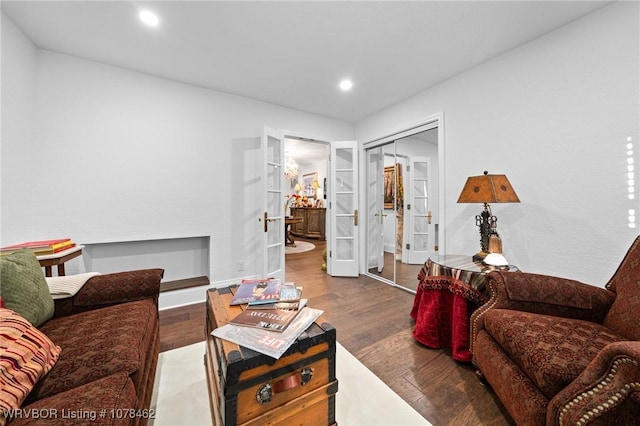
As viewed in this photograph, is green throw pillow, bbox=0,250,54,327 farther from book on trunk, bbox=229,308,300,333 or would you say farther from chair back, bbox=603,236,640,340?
chair back, bbox=603,236,640,340

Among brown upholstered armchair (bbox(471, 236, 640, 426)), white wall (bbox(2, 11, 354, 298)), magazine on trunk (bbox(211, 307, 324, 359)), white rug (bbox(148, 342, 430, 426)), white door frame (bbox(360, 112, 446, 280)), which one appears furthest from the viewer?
white door frame (bbox(360, 112, 446, 280))

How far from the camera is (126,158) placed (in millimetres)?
2555

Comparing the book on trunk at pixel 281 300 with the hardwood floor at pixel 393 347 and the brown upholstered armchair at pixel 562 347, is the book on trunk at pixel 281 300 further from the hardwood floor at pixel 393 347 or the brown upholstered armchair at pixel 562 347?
the brown upholstered armchair at pixel 562 347

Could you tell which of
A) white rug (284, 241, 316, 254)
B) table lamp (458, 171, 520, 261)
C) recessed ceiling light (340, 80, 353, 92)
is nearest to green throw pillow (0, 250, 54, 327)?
table lamp (458, 171, 520, 261)

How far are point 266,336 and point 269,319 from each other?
0.43ft

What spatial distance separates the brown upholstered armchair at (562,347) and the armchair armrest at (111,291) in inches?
83.8

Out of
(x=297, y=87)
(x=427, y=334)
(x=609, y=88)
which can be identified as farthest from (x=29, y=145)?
(x=609, y=88)

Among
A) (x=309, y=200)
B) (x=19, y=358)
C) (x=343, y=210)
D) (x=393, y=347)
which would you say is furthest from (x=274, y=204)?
(x=309, y=200)

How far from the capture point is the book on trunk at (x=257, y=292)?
1392 mm

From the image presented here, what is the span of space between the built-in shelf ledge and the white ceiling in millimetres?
2372

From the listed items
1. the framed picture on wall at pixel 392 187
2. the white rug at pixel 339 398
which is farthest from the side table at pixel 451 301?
the framed picture on wall at pixel 392 187

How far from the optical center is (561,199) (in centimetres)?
195

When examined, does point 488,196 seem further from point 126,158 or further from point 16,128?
point 16,128

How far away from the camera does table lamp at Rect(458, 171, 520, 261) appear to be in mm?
1856
